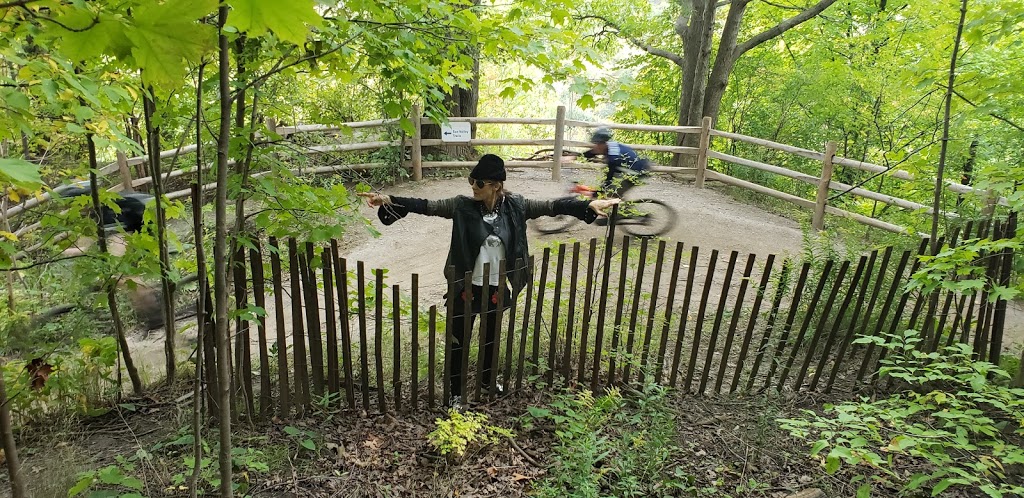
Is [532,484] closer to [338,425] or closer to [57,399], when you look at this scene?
[338,425]

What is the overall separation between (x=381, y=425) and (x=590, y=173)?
31.0 feet

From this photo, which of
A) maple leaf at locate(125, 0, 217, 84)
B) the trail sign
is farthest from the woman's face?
the trail sign

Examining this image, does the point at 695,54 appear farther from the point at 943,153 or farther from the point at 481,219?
the point at 481,219

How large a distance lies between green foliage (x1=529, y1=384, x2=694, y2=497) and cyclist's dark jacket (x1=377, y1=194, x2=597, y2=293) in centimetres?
84

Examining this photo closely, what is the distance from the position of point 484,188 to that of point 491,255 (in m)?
0.41

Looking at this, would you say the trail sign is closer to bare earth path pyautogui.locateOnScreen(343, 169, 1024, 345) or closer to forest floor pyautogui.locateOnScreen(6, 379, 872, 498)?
bare earth path pyautogui.locateOnScreen(343, 169, 1024, 345)

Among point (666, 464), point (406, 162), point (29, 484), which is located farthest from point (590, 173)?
point (29, 484)

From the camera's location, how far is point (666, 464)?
9.45 feet

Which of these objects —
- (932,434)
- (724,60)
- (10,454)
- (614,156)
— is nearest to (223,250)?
(10,454)

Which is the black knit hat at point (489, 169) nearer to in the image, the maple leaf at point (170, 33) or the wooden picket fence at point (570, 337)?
the wooden picket fence at point (570, 337)

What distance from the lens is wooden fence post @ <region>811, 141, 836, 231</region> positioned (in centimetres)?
807

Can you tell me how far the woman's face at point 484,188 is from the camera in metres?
3.31

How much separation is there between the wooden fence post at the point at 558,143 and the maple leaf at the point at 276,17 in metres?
9.87

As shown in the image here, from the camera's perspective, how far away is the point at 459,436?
2797 millimetres
